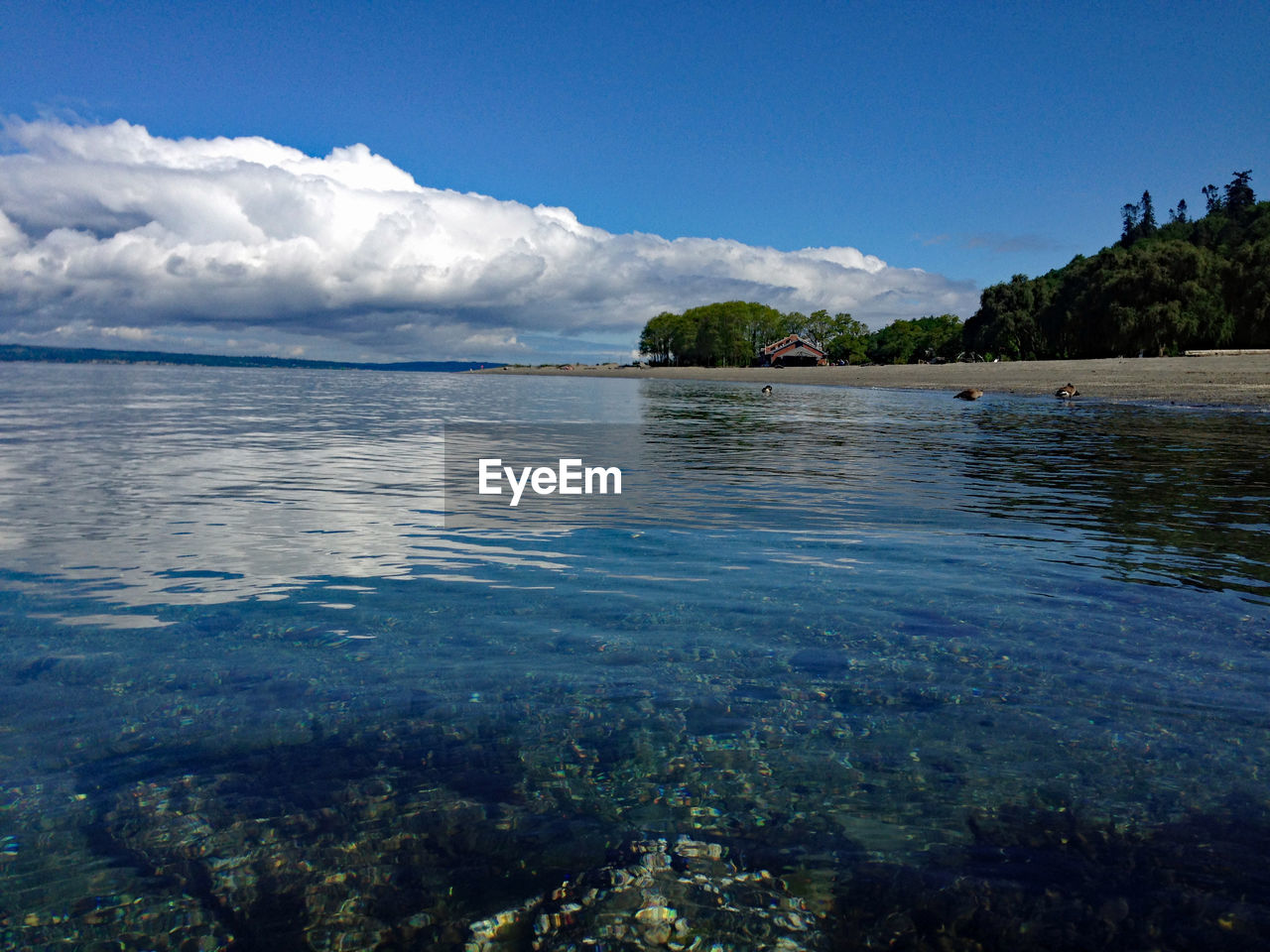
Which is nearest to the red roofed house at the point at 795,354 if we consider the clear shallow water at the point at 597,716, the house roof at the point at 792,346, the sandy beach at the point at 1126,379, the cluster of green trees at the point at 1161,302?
the house roof at the point at 792,346

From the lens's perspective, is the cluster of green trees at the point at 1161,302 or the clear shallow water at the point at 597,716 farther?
the cluster of green trees at the point at 1161,302

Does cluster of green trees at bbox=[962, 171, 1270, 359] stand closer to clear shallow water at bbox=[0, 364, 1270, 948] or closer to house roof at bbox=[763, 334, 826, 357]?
house roof at bbox=[763, 334, 826, 357]

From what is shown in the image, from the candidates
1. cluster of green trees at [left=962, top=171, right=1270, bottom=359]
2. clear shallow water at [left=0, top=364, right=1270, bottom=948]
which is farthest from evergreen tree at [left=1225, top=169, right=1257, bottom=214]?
clear shallow water at [left=0, top=364, right=1270, bottom=948]

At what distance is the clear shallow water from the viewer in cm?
313

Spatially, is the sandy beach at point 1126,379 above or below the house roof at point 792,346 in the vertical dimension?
below

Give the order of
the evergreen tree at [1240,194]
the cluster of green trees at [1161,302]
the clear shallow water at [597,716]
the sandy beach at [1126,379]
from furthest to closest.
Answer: the evergreen tree at [1240,194] → the cluster of green trees at [1161,302] → the sandy beach at [1126,379] → the clear shallow water at [597,716]

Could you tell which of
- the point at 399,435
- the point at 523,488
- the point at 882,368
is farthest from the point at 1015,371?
the point at 523,488

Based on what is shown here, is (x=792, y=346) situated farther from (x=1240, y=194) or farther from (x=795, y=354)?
(x=1240, y=194)

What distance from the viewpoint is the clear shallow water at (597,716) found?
10.3 feet

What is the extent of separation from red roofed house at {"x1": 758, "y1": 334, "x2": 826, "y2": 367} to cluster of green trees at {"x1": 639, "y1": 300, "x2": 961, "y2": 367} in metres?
4.22

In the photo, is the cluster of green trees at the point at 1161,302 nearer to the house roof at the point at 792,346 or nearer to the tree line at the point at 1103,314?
the tree line at the point at 1103,314

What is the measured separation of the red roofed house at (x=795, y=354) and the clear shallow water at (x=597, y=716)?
14264cm

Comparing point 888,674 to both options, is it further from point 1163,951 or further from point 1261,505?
point 1261,505

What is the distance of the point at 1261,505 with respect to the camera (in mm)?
11695
